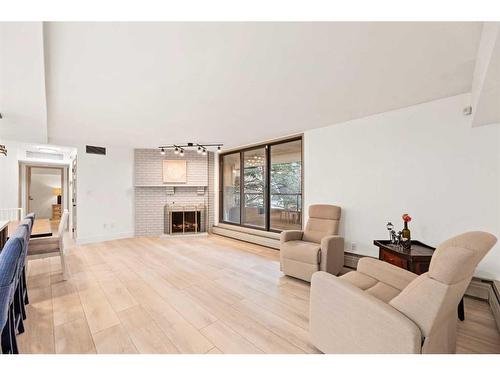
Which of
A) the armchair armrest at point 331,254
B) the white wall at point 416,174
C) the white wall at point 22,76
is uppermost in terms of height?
the white wall at point 22,76

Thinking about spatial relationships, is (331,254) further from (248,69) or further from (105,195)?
(105,195)

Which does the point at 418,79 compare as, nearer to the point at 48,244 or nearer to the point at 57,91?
the point at 57,91

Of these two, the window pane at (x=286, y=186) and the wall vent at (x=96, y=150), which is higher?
the wall vent at (x=96, y=150)

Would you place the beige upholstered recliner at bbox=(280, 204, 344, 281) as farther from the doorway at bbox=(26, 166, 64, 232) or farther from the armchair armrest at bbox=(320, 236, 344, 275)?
the doorway at bbox=(26, 166, 64, 232)

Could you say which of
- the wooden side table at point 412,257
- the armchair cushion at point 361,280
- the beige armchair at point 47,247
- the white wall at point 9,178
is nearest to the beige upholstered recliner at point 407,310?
the armchair cushion at point 361,280

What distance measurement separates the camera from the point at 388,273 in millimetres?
1890

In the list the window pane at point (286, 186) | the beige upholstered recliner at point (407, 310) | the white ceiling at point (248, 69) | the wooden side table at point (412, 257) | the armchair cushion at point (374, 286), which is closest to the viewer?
the beige upholstered recliner at point (407, 310)

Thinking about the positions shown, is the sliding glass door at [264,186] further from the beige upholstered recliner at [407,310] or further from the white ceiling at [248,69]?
the beige upholstered recliner at [407,310]

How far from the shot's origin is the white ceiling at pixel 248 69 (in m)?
1.50

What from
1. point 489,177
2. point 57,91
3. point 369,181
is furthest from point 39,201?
point 489,177

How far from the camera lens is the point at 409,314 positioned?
121 centimetres

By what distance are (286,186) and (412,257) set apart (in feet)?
8.93

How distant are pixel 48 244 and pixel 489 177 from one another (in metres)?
5.35
